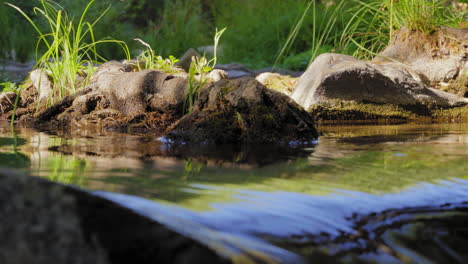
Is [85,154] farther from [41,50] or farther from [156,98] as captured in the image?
[41,50]

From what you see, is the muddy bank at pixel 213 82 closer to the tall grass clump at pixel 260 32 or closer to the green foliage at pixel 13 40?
the tall grass clump at pixel 260 32

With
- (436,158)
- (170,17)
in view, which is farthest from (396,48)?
(170,17)

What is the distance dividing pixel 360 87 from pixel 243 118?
2.71m

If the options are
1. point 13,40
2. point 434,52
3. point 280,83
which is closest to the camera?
point 434,52

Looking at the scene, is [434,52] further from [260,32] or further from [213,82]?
[260,32]

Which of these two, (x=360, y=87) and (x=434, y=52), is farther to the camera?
(x=434, y=52)

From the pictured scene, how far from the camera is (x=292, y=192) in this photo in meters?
2.07

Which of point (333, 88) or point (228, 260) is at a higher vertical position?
point (333, 88)

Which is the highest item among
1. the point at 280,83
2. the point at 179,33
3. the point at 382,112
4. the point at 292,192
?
the point at 179,33

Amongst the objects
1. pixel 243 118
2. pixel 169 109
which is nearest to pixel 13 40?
pixel 169 109

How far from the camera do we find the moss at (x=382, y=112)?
620 cm

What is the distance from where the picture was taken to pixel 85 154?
321cm

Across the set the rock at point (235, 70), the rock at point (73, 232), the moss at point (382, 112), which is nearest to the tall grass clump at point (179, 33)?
the rock at point (235, 70)

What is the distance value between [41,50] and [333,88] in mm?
10243
